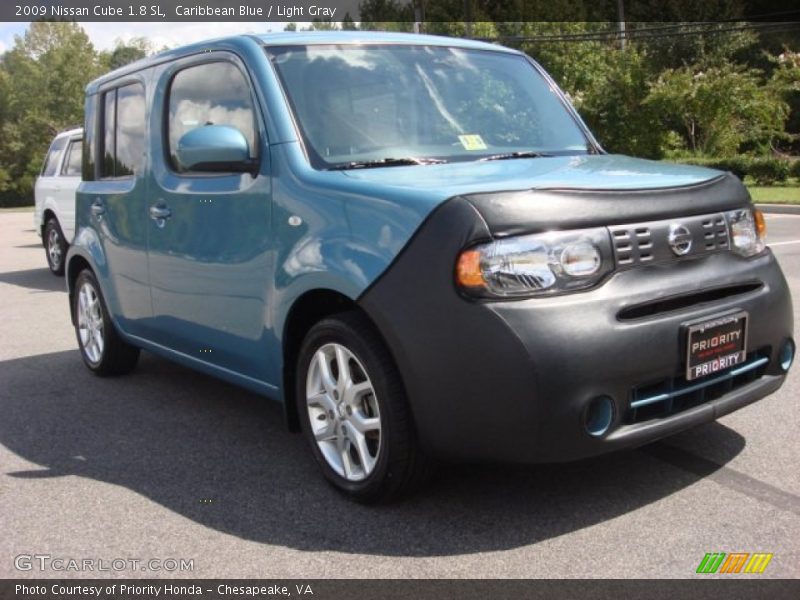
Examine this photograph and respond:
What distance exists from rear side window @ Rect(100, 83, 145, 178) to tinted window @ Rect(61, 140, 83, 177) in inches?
276

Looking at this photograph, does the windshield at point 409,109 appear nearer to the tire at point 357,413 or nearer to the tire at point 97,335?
the tire at point 357,413

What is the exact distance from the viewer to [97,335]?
5926 millimetres

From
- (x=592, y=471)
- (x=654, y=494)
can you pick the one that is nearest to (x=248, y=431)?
(x=592, y=471)

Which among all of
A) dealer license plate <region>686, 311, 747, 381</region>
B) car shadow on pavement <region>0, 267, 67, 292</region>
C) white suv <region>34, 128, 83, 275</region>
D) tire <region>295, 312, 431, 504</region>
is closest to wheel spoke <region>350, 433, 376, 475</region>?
tire <region>295, 312, 431, 504</region>

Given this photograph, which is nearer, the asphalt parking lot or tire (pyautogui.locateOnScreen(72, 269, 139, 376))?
the asphalt parking lot

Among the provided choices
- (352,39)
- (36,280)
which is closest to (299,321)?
(352,39)

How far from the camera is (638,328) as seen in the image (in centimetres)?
307

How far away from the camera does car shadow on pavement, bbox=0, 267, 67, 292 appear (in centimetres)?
1124

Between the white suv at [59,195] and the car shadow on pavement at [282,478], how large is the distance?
23.9 feet

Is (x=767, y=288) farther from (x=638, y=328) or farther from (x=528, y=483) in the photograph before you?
(x=528, y=483)

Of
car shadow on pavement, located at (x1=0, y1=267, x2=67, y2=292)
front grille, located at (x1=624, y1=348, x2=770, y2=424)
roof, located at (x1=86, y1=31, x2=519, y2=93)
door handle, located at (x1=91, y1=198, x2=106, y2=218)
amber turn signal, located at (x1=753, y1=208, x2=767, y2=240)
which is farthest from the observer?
car shadow on pavement, located at (x1=0, y1=267, x2=67, y2=292)

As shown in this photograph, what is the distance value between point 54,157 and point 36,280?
1.92 meters

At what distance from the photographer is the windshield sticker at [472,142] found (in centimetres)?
402

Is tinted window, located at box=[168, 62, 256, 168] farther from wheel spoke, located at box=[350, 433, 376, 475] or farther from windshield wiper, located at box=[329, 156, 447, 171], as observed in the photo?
wheel spoke, located at box=[350, 433, 376, 475]
